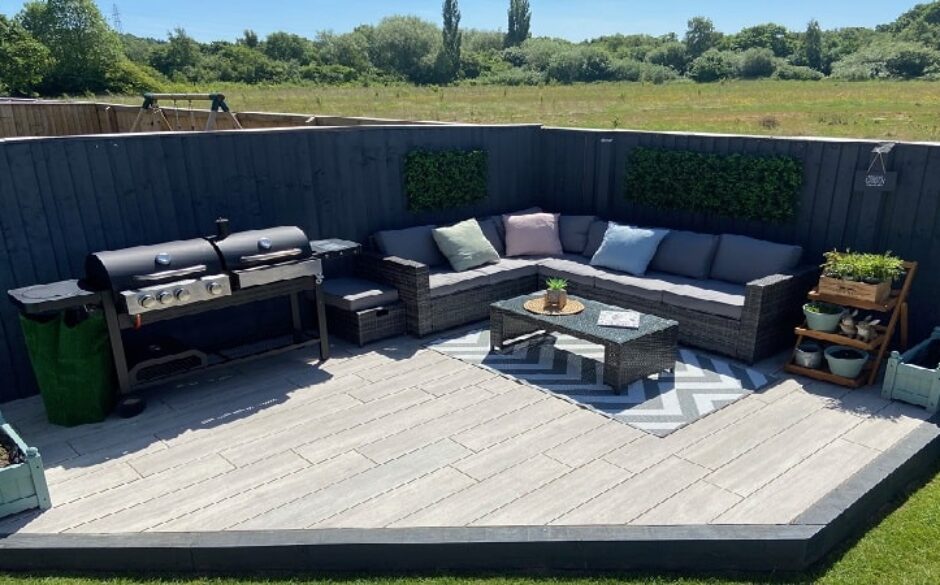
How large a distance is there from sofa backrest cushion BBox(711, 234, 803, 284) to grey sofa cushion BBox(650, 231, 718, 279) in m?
0.08

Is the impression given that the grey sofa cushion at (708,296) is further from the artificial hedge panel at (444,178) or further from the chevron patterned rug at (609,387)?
the artificial hedge panel at (444,178)

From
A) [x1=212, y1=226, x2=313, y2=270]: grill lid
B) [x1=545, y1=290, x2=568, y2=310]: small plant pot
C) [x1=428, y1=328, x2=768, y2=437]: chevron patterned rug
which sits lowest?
[x1=428, y1=328, x2=768, y2=437]: chevron patterned rug

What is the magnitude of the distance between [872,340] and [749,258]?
4.03 feet

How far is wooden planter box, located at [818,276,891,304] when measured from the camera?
4.78 metres

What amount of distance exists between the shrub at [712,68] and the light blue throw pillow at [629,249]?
1556 inches

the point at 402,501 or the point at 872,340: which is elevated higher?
the point at 872,340

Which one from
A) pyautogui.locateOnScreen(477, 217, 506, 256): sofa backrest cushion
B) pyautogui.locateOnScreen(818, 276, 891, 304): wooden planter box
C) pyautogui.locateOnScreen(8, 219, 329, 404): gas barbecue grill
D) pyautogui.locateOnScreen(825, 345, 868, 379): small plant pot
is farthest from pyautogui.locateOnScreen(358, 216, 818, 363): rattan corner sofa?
pyautogui.locateOnScreen(8, 219, 329, 404): gas barbecue grill

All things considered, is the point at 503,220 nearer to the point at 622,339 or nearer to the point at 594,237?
the point at 594,237

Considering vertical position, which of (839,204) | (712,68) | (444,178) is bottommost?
(839,204)

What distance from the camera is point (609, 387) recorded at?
4855mm

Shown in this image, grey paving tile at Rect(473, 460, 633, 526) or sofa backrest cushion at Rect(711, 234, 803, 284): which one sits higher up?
sofa backrest cushion at Rect(711, 234, 803, 284)

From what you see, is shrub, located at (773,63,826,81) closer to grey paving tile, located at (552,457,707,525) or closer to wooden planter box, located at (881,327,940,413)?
wooden planter box, located at (881,327,940,413)

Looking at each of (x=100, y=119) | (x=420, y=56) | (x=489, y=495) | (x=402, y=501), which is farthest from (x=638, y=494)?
(x=420, y=56)

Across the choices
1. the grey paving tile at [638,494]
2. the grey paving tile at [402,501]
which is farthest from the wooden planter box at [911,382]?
the grey paving tile at [402,501]
